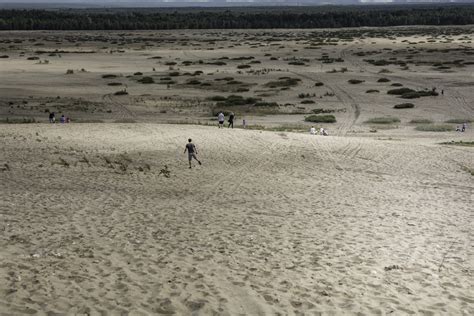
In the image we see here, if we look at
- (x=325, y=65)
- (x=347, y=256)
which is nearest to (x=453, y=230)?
(x=347, y=256)

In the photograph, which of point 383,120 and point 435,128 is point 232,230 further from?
point 383,120

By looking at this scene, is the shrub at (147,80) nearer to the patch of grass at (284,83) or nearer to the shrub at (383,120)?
the patch of grass at (284,83)

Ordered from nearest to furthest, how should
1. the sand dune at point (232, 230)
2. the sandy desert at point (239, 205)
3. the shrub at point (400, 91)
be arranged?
the sand dune at point (232, 230), the sandy desert at point (239, 205), the shrub at point (400, 91)

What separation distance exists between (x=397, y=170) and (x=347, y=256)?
422 inches

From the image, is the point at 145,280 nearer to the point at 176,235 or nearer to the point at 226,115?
the point at 176,235

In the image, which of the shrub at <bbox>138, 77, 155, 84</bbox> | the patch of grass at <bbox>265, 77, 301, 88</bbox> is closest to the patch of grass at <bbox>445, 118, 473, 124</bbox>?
the patch of grass at <bbox>265, 77, 301, 88</bbox>

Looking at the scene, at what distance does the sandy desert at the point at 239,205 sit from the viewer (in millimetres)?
9070

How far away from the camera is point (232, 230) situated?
12.6 metres

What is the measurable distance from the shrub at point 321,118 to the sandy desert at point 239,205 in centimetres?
12

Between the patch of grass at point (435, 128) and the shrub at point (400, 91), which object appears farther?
the shrub at point (400, 91)

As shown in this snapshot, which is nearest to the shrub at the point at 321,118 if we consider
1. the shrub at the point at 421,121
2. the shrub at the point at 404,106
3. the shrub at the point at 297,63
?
the shrub at the point at 421,121

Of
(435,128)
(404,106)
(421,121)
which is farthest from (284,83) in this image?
(435,128)

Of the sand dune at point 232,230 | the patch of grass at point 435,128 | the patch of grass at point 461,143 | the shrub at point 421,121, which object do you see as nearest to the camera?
the sand dune at point 232,230

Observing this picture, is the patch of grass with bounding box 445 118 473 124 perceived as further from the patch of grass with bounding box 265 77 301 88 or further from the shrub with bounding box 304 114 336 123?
the patch of grass with bounding box 265 77 301 88
